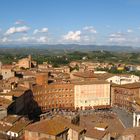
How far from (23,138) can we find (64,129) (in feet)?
16.1

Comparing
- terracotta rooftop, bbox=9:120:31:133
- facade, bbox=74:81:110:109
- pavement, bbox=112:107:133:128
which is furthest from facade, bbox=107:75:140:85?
terracotta rooftop, bbox=9:120:31:133

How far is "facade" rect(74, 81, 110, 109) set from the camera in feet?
246

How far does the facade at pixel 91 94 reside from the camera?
246 feet

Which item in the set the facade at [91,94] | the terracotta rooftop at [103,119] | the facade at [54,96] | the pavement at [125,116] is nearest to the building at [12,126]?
the terracotta rooftop at [103,119]

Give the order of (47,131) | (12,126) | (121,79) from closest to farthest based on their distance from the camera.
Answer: (47,131) → (12,126) → (121,79)

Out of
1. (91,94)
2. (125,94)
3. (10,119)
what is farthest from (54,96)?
(10,119)

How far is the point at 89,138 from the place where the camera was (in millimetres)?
36469

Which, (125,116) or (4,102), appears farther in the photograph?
(125,116)

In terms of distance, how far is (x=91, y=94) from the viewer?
76250mm

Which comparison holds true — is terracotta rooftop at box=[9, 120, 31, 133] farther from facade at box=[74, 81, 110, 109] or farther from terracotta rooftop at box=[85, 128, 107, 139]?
facade at box=[74, 81, 110, 109]

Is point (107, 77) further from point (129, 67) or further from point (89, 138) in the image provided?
point (129, 67)

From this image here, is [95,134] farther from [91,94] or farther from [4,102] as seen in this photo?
[91,94]

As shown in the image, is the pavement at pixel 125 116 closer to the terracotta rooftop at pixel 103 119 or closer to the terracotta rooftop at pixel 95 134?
the terracotta rooftop at pixel 103 119

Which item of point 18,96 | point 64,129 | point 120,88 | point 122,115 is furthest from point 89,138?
point 120,88
